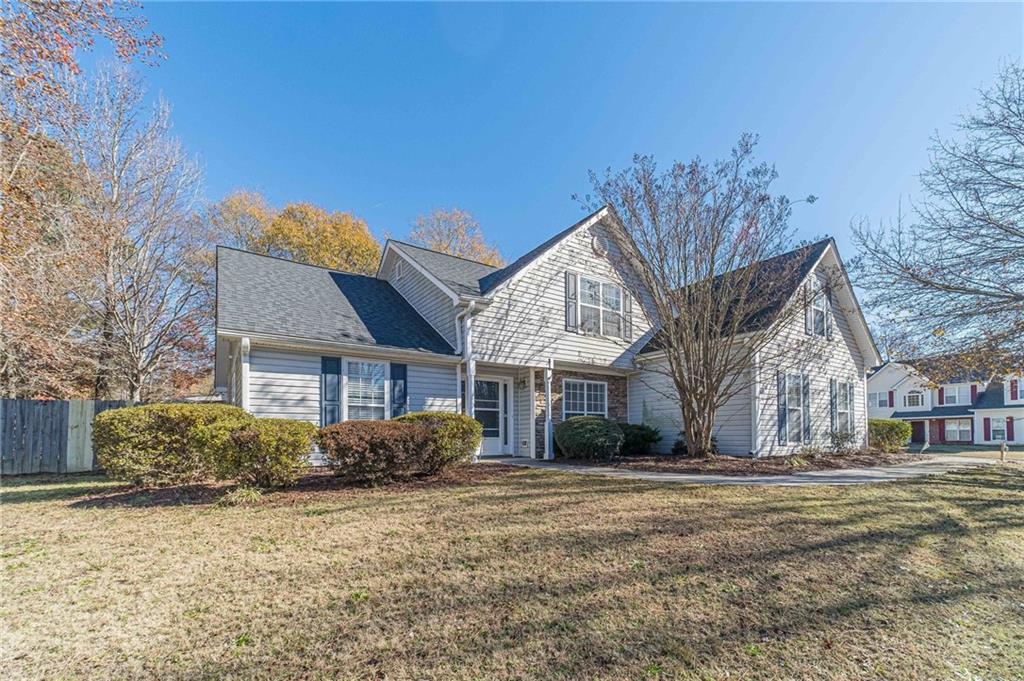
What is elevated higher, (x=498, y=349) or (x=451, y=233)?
(x=451, y=233)

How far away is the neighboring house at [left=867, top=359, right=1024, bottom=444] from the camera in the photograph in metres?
31.4

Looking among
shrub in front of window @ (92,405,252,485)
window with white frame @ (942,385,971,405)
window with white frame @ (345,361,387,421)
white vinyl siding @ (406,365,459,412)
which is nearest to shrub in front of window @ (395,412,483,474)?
window with white frame @ (345,361,387,421)

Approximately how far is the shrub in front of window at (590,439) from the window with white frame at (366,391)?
15.0 feet

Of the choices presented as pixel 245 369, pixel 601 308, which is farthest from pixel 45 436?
pixel 601 308

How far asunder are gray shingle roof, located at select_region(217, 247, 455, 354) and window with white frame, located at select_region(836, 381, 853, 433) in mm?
13067

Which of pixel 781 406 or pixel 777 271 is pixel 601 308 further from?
pixel 781 406

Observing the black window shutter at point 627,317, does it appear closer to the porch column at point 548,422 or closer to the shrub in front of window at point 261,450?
the porch column at point 548,422

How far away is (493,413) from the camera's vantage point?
13578mm

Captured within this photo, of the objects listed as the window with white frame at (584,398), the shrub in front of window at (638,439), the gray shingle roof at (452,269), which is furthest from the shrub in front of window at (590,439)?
the gray shingle roof at (452,269)

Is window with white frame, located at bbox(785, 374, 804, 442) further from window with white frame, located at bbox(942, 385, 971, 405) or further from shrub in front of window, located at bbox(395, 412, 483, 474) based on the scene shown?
window with white frame, located at bbox(942, 385, 971, 405)

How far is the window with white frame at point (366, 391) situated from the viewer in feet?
35.2

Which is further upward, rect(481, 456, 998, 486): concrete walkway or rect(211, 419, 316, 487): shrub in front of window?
rect(211, 419, 316, 487): shrub in front of window

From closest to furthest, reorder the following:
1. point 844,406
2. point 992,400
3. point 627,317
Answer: point 627,317
point 844,406
point 992,400

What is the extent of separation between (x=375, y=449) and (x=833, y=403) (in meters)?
15.1
